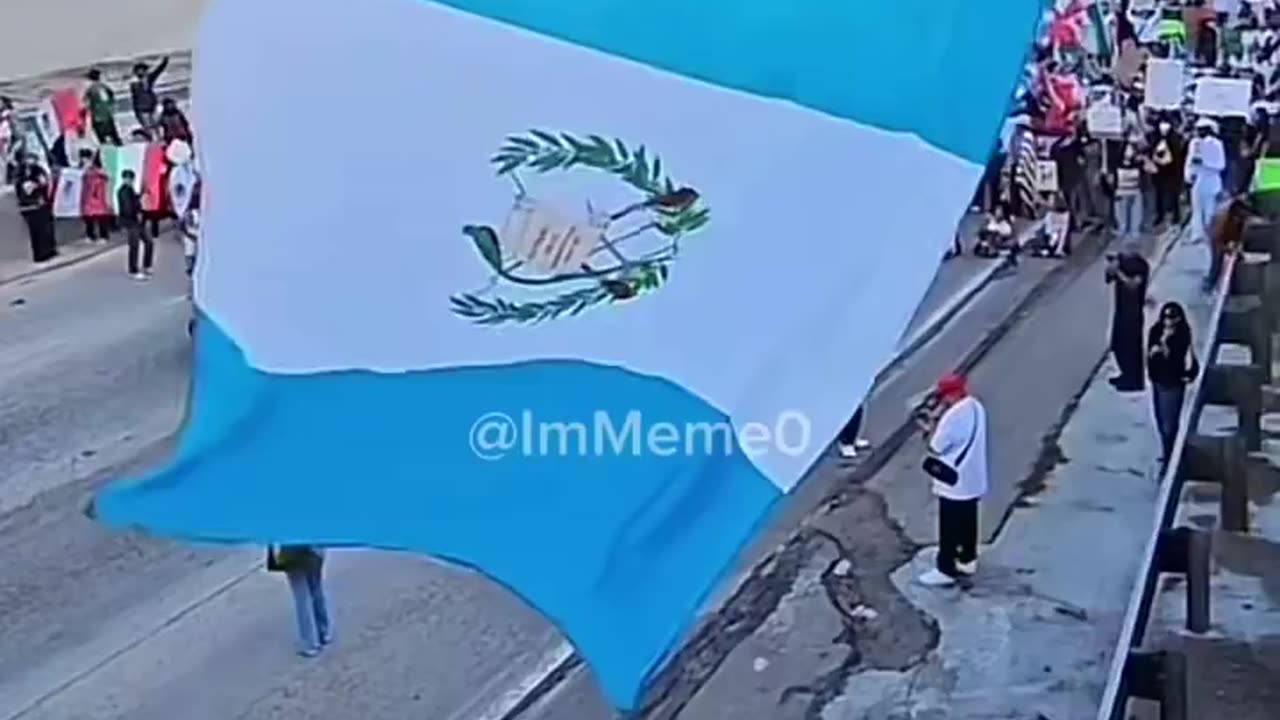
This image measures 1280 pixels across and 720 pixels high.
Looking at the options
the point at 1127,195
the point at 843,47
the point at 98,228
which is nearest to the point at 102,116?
the point at 98,228

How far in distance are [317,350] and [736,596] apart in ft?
27.1

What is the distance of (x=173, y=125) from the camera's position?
2573 centimetres

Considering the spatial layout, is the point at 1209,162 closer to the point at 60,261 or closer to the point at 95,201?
the point at 95,201

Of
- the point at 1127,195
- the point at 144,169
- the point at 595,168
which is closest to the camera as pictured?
the point at 595,168

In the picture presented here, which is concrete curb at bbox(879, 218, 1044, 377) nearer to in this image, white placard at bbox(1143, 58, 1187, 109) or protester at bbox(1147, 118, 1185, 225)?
protester at bbox(1147, 118, 1185, 225)

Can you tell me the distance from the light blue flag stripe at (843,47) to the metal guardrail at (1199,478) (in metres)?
4.54

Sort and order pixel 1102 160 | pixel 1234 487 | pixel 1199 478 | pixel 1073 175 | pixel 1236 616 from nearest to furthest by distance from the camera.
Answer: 1. pixel 1236 616
2. pixel 1234 487
3. pixel 1199 478
4. pixel 1073 175
5. pixel 1102 160

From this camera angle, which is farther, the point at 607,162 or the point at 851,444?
the point at 851,444

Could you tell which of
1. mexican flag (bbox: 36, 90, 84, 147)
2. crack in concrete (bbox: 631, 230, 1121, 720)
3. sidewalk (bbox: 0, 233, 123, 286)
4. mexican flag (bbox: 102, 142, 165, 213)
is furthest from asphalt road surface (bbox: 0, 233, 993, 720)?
mexican flag (bbox: 36, 90, 84, 147)

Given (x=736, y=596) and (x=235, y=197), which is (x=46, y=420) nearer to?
(x=736, y=596)

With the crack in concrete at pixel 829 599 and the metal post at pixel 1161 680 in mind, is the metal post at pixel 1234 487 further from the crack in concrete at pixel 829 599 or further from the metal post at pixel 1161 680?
the metal post at pixel 1161 680

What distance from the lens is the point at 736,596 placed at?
44.2ft

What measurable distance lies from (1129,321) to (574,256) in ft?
43.6

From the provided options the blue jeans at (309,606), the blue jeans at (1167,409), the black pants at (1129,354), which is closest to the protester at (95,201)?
the black pants at (1129,354)
